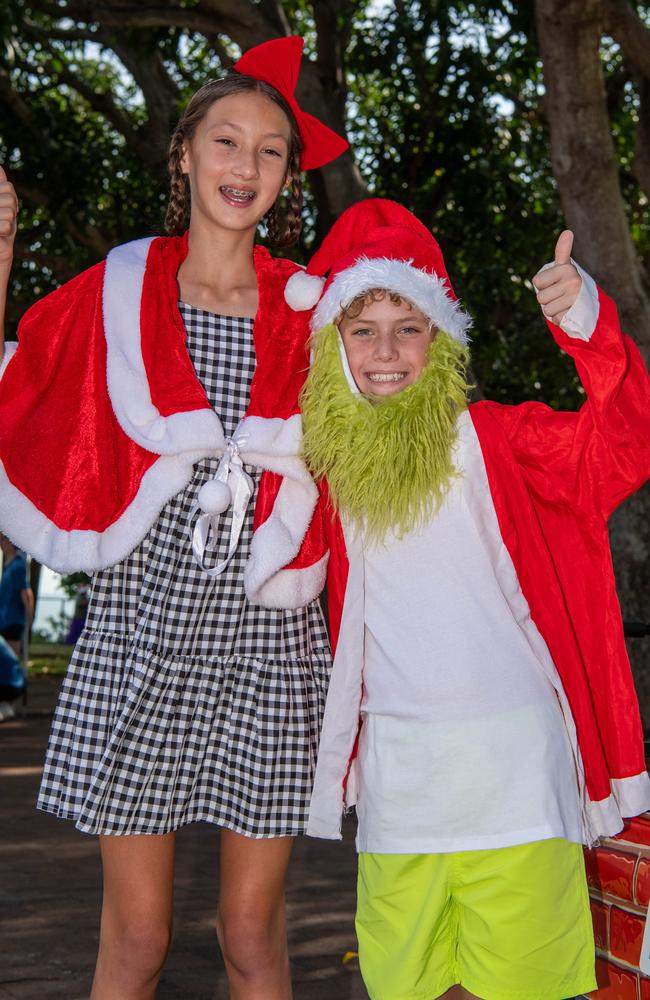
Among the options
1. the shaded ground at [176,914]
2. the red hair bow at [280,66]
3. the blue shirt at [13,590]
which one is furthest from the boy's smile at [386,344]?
the blue shirt at [13,590]

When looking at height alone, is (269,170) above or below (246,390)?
above

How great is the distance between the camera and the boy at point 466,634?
2.29 m

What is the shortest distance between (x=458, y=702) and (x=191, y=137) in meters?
1.38

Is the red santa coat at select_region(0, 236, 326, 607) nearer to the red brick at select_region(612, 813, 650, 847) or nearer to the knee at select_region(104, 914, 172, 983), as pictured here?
the knee at select_region(104, 914, 172, 983)

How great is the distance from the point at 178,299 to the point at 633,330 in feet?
14.1

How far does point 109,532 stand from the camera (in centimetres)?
244

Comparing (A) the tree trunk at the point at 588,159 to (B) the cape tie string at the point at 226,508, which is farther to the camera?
(A) the tree trunk at the point at 588,159

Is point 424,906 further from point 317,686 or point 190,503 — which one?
point 190,503

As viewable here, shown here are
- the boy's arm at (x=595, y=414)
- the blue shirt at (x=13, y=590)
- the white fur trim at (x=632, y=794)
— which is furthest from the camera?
the blue shirt at (x=13, y=590)

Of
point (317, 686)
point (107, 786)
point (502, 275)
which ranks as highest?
point (502, 275)

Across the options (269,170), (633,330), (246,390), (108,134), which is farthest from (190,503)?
(108,134)

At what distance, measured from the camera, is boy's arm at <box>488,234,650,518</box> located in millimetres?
2367

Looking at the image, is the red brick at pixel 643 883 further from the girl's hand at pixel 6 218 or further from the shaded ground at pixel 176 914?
the girl's hand at pixel 6 218

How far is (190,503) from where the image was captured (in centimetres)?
248
